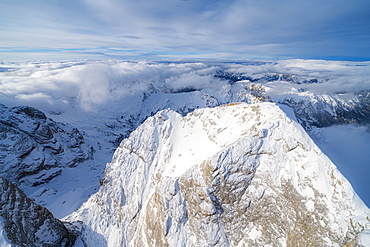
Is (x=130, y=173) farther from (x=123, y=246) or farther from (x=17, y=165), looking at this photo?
(x=17, y=165)

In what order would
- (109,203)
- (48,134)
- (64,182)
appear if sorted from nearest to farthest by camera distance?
(109,203)
(64,182)
(48,134)

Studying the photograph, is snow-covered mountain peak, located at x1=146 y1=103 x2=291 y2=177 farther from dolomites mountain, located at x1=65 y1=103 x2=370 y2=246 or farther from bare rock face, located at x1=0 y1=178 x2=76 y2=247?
bare rock face, located at x1=0 y1=178 x2=76 y2=247

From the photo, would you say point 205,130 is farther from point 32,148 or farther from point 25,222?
point 32,148

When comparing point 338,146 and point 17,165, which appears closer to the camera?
point 338,146

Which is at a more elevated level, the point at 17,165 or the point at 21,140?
the point at 21,140

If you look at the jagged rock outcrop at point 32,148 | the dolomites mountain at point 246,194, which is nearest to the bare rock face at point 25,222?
the dolomites mountain at point 246,194

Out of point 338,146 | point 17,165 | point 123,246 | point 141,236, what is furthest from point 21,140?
point 338,146

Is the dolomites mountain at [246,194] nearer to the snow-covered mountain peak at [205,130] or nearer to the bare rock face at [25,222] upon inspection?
the snow-covered mountain peak at [205,130]

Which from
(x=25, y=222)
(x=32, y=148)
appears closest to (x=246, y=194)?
(x=25, y=222)
